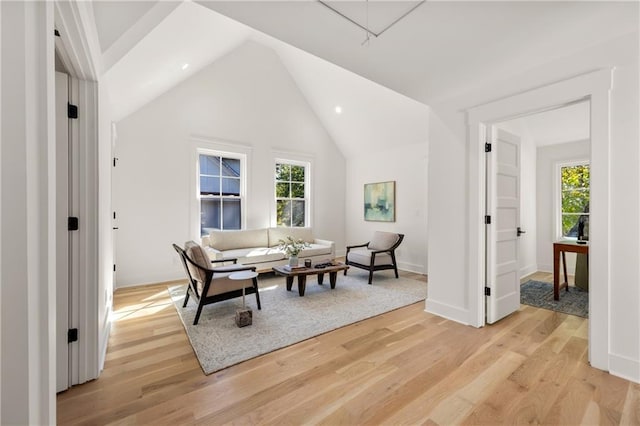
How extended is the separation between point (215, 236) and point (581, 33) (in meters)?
4.89

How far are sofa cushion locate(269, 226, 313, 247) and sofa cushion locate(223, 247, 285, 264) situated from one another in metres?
0.53

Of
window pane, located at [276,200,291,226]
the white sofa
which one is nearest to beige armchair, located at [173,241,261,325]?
the white sofa

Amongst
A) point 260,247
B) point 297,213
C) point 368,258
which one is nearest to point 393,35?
point 368,258

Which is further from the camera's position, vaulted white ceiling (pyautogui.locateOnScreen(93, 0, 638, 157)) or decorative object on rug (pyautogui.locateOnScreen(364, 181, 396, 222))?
decorative object on rug (pyautogui.locateOnScreen(364, 181, 396, 222))

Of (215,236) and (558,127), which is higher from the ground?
(558,127)

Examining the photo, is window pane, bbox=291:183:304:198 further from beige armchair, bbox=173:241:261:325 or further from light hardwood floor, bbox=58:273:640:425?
light hardwood floor, bbox=58:273:640:425

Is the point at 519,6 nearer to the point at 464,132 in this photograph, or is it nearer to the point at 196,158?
the point at 464,132

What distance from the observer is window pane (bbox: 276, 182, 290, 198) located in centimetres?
608

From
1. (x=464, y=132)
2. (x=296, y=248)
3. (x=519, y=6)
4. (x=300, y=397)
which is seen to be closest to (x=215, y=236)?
(x=296, y=248)

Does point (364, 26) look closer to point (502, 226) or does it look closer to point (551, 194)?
point (502, 226)

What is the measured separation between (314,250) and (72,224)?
3.73 meters

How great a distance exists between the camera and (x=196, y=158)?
4.88 meters

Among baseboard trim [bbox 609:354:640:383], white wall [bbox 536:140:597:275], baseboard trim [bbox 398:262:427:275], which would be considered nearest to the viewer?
baseboard trim [bbox 609:354:640:383]

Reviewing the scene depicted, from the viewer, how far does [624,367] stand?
1953mm
